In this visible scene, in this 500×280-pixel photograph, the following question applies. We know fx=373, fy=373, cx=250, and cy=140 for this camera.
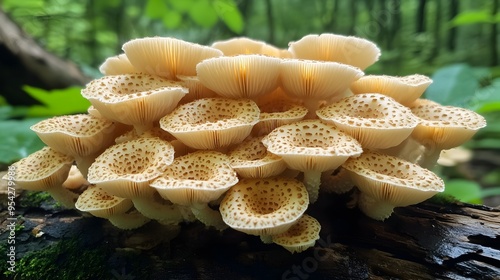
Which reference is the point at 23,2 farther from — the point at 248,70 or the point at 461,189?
the point at 461,189

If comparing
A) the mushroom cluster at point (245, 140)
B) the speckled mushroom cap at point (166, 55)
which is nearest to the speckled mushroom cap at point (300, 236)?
the mushroom cluster at point (245, 140)

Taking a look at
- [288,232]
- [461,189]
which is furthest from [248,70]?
[461,189]

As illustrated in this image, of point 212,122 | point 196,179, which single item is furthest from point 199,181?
point 212,122

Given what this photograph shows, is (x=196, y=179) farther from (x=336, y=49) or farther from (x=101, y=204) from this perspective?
(x=336, y=49)

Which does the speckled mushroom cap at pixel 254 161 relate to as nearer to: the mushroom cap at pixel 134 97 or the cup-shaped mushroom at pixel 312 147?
the cup-shaped mushroom at pixel 312 147

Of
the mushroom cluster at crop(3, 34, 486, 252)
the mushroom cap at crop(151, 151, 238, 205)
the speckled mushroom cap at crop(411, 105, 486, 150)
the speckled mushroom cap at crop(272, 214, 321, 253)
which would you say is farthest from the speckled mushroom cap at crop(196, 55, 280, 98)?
the speckled mushroom cap at crop(411, 105, 486, 150)

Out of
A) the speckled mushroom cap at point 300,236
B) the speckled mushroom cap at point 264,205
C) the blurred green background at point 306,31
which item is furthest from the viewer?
the blurred green background at point 306,31
